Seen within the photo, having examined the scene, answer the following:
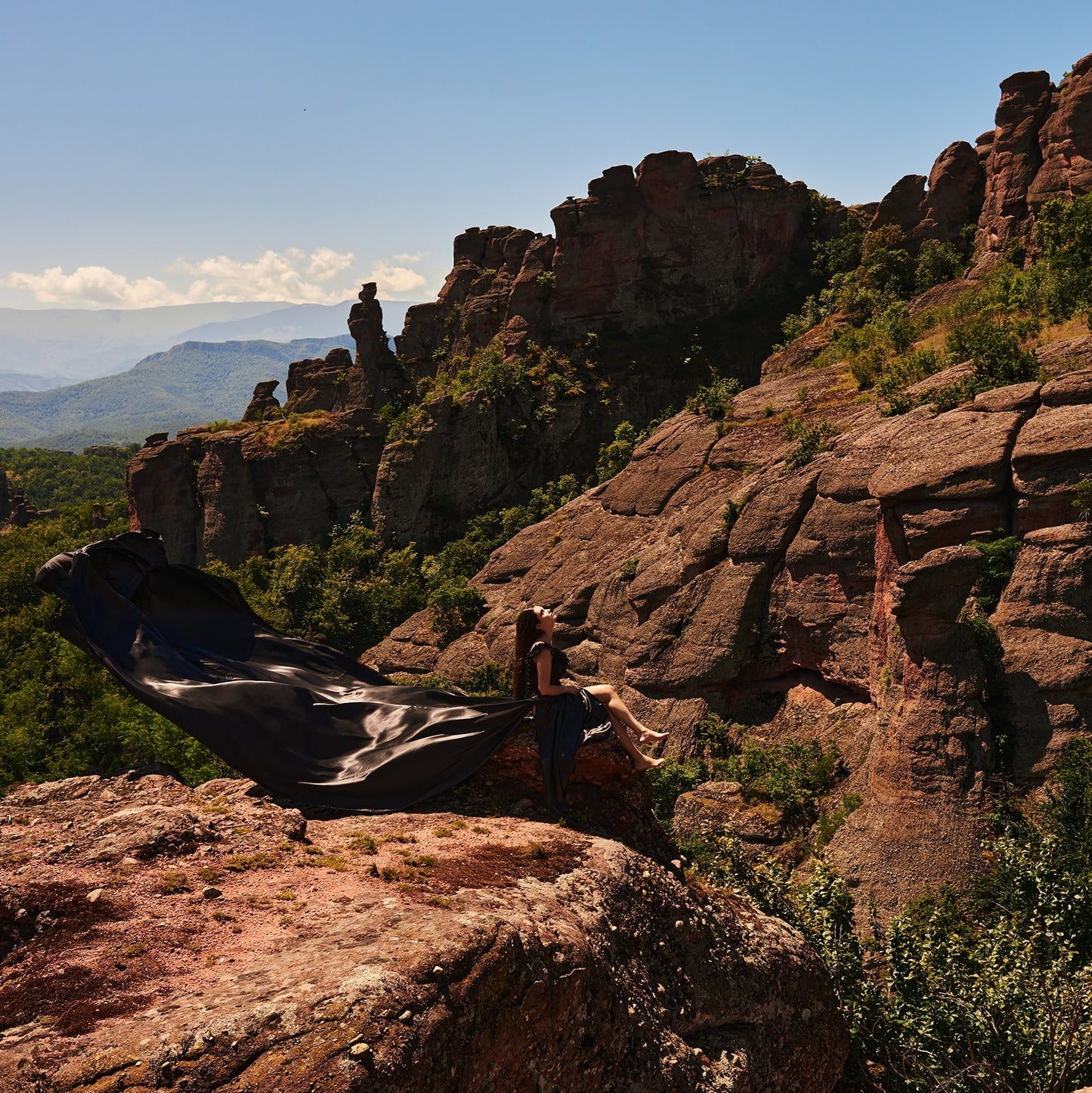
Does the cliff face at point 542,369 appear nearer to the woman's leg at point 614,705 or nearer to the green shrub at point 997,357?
the green shrub at point 997,357

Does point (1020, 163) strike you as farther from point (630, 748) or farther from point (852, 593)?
point (630, 748)

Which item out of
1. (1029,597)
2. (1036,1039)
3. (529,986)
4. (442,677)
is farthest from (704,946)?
(442,677)

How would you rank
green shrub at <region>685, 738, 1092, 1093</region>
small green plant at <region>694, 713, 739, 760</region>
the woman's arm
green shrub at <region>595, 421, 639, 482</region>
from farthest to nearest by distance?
green shrub at <region>595, 421, 639, 482</region>
small green plant at <region>694, 713, 739, 760</region>
green shrub at <region>685, 738, 1092, 1093</region>
the woman's arm

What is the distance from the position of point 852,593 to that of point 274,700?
19.7 meters

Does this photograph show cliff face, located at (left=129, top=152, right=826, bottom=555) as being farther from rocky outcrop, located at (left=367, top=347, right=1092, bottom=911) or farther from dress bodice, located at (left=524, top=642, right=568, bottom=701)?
dress bodice, located at (left=524, top=642, right=568, bottom=701)

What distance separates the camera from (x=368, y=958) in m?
5.98

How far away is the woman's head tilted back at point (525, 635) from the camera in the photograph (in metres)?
9.88

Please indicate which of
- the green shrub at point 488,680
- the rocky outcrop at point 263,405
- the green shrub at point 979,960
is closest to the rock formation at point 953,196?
the green shrub at point 488,680

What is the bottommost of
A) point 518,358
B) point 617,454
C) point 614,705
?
point 614,705

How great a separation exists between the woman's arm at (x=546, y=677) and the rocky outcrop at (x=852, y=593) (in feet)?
36.9

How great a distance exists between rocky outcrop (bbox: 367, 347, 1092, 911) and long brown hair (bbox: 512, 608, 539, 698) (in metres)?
10.9

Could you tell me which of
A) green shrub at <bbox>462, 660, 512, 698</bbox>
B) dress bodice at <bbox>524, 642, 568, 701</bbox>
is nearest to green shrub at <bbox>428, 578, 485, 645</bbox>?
green shrub at <bbox>462, 660, 512, 698</bbox>

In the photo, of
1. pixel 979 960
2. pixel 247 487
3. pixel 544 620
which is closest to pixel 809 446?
pixel 979 960

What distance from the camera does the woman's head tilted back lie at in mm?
9875
